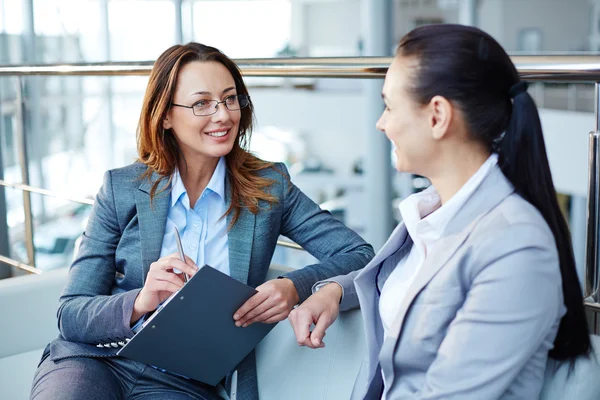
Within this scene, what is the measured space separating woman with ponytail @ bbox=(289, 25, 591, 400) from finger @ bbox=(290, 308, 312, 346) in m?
0.28

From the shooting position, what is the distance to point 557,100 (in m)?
9.84

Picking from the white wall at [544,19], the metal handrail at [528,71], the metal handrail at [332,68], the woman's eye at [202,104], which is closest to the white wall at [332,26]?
the white wall at [544,19]

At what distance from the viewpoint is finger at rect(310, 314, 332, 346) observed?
1444mm

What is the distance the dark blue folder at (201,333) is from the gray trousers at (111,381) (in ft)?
0.22

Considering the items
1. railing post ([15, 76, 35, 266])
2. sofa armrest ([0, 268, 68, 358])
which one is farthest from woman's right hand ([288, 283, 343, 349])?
railing post ([15, 76, 35, 266])

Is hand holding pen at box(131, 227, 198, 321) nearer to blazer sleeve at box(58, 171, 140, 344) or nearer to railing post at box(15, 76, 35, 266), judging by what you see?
blazer sleeve at box(58, 171, 140, 344)

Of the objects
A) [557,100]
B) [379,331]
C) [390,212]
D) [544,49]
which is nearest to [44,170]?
[557,100]

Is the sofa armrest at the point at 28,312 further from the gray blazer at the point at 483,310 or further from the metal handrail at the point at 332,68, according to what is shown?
the gray blazer at the point at 483,310

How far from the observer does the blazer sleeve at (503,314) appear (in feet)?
3.35

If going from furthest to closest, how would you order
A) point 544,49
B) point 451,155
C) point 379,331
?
point 544,49
point 379,331
point 451,155

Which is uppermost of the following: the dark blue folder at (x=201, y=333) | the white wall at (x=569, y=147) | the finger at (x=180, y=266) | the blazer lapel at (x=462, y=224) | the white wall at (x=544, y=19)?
the white wall at (x=544, y=19)

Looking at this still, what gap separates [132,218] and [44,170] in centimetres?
1036

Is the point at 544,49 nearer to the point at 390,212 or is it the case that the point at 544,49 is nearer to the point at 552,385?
the point at 390,212

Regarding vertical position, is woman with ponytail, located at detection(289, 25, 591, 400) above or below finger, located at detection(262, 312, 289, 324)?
above
